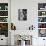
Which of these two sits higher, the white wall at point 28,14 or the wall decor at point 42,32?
the white wall at point 28,14

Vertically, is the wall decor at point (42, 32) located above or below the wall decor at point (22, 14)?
below

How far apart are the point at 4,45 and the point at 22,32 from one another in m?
1.15

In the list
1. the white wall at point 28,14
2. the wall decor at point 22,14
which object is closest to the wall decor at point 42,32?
the white wall at point 28,14

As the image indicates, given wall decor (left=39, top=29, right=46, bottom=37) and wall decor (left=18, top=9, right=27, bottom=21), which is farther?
wall decor (left=39, top=29, right=46, bottom=37)

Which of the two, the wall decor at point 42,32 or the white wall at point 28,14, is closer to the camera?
the white wall at point 28,14

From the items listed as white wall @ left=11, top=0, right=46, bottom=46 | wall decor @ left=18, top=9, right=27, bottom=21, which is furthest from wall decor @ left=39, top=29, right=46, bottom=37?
wall decor @ left=18, top=9, right=27, bottom=21

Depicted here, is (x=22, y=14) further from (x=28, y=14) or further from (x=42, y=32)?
(x=42, y=32)

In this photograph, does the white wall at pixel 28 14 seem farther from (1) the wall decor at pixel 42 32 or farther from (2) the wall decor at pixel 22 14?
(1) the wall decor at pixel 42 32

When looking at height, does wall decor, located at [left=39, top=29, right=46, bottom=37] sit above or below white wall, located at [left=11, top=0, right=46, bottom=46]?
below

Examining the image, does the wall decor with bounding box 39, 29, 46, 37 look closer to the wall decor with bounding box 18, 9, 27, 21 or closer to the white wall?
the white wall

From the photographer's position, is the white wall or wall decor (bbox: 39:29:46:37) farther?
wall decor (bbox: 39:29:46:37)

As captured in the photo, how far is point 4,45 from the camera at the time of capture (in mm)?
6352

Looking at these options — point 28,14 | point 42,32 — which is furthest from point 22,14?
point 42,32

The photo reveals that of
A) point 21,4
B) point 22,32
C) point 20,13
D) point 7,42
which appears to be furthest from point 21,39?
point 21,4
